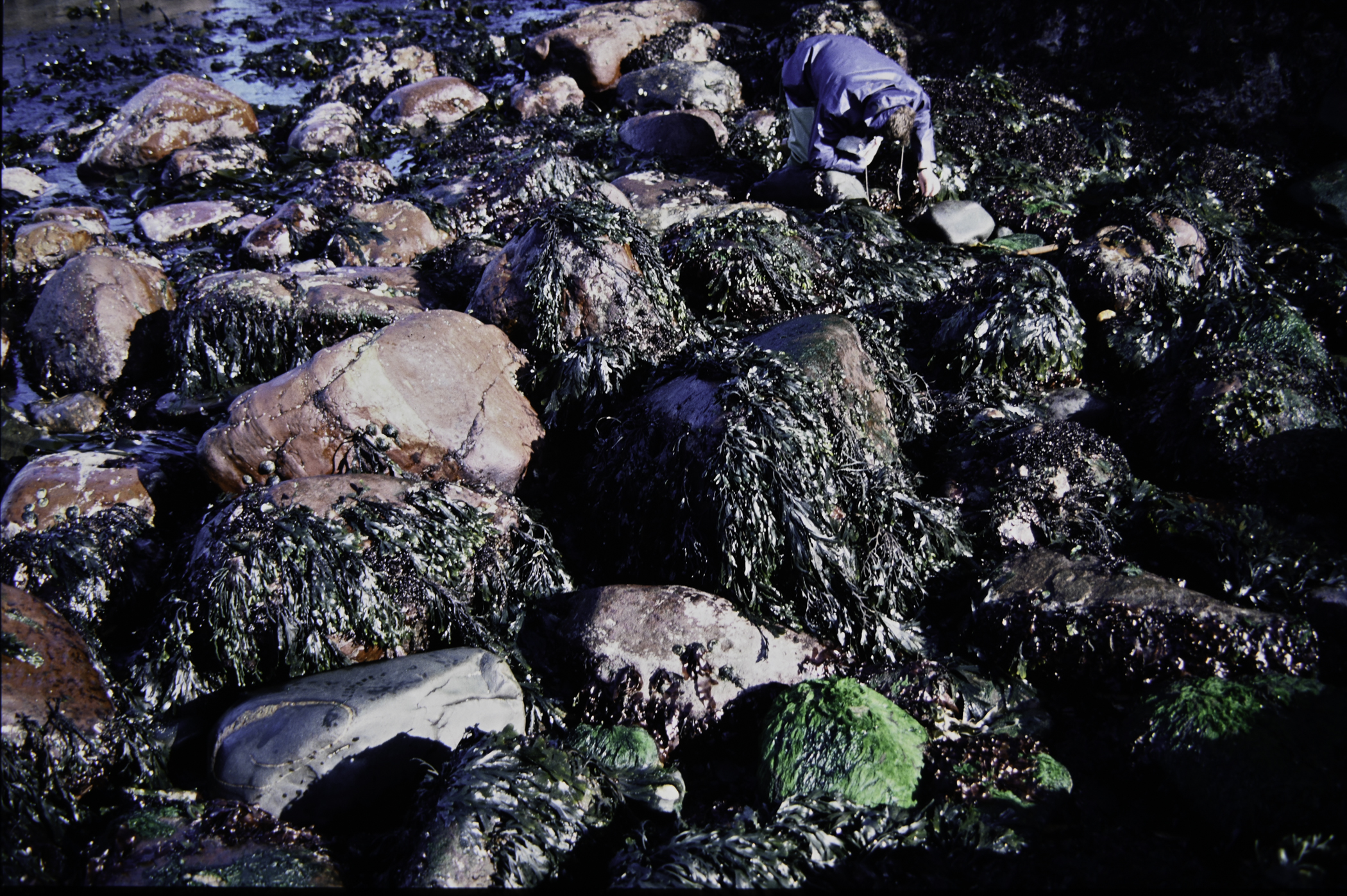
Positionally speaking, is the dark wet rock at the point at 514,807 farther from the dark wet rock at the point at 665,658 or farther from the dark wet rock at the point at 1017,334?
the dark wet rock at the point at 1017,334

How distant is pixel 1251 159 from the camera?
824 centimetres

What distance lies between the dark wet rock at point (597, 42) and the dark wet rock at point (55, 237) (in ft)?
19.3

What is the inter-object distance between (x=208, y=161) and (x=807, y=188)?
613 centimetres

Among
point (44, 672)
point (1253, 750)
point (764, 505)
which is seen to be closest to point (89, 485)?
point (44, 672)

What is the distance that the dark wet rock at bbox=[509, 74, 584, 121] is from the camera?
10008 millimetres

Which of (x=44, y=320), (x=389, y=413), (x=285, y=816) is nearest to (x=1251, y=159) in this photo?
(x=389, y=413)

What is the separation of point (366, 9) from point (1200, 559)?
14.9 m

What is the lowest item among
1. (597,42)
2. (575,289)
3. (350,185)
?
(350,185)

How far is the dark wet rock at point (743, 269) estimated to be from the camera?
226 inches

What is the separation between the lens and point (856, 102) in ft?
23.5

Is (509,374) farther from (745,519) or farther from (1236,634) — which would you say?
(1236,634)

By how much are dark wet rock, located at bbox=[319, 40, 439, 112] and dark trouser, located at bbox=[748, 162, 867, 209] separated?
18.3 ft

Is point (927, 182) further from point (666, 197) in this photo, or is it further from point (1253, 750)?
point (1253, 750)

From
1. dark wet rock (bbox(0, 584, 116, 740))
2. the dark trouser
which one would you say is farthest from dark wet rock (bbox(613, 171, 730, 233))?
dark wet rock (bbox(0, 584, 116, 740))
